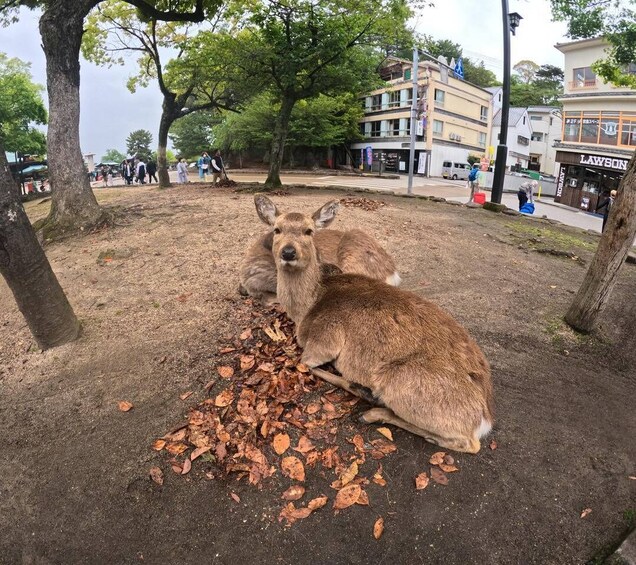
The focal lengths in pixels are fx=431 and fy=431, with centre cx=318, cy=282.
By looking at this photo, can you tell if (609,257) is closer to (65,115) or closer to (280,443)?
(280,443)

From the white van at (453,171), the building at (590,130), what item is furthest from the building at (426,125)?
the building at (590,130)

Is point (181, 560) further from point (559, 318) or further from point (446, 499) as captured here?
point (559, 318)

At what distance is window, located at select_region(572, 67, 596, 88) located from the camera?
3192 cm

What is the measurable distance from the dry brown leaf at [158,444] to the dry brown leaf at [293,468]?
0.98 metres

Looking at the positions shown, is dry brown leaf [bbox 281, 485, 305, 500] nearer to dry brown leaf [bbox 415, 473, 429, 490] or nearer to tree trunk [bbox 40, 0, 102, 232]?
dry brown leaf [bbox 415, 473, 429, 490]

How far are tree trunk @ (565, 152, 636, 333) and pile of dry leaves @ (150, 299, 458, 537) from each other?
3.65m

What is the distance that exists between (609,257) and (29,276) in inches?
266

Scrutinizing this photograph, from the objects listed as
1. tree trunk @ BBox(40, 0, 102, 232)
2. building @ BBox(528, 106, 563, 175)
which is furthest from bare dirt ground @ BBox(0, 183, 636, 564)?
building @ BBox(528, 106, 563, 175)

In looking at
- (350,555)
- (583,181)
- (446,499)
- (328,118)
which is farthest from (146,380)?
(328,118)

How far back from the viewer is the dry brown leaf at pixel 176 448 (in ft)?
11.1

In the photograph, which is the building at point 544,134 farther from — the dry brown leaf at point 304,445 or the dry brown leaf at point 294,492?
the dry brown leaf at point 294,492

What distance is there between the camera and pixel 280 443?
135 inches

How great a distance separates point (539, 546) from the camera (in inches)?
107

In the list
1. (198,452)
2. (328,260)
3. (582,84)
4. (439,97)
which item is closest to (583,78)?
(582,84)
